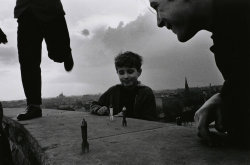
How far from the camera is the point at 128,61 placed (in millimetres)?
4230

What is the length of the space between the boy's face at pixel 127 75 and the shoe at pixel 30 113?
129 centimetres

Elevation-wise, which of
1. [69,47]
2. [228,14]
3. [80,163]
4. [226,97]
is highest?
[69,47]

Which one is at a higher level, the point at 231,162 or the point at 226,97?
the point at 226,97

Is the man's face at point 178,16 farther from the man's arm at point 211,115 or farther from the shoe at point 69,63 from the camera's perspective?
the shoe at point 69,63

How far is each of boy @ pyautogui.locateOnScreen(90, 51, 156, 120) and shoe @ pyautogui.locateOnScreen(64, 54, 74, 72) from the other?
67cm

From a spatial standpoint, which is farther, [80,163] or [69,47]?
[69,47]

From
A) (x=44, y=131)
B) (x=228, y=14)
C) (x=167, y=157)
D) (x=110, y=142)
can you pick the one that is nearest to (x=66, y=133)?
(x=44, y=131)

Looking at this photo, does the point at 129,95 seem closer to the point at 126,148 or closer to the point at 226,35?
the point at 126,148

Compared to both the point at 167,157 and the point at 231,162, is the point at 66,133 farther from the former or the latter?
the point at 231,162

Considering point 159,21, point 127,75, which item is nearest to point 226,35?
point 159,21

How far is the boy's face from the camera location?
4.21 m

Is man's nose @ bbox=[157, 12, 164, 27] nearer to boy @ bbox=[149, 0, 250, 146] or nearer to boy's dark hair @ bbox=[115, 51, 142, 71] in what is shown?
boy @ bbox=[149, 0, 250, 146]

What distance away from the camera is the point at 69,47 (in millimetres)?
4125

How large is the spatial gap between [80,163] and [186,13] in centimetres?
97
